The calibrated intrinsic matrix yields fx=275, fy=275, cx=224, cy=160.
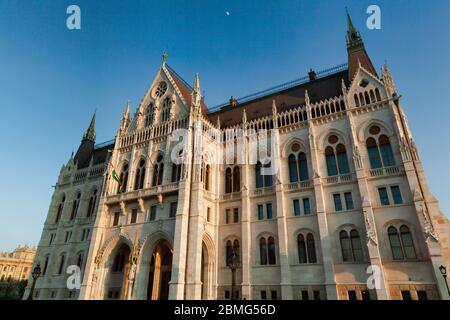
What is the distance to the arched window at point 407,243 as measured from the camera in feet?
74.1

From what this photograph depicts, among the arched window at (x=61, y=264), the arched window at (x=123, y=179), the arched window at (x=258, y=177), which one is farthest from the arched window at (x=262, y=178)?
the arched window at (x=61, y=264)

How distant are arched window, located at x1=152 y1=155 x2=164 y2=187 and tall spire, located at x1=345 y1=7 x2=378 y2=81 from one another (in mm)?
24738

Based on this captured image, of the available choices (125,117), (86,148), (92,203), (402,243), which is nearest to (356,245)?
(402,243)

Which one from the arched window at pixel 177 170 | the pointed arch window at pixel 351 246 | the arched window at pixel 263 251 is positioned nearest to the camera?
the pointed arch window at pixel 351 246

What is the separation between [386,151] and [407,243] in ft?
28.8

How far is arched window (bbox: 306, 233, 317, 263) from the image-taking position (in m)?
26.2

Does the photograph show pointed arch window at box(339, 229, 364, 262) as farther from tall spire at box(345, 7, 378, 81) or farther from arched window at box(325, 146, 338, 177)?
tall spire at box(345, 7, 378, 81)

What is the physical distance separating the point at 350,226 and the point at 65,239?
40262 millimetres

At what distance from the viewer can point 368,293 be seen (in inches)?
904

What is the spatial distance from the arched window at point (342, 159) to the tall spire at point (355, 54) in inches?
344

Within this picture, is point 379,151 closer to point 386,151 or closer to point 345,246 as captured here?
point 386,151

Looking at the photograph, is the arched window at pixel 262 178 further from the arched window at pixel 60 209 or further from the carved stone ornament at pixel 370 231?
the arched window at pixel 60 209

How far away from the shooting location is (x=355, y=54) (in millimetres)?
34562
